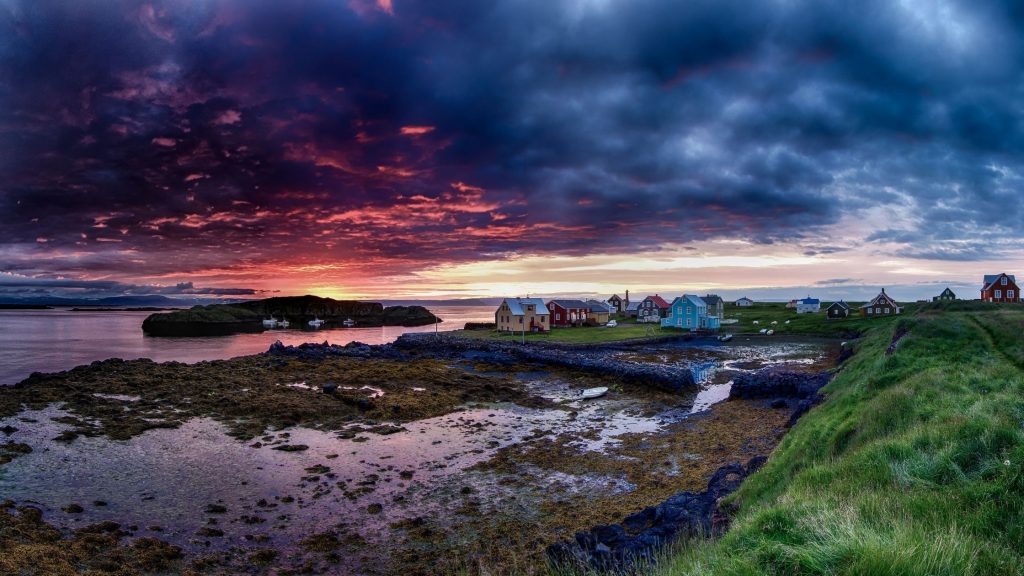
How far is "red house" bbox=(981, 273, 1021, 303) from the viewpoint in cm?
7281

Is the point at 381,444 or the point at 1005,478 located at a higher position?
the point at 1005,478

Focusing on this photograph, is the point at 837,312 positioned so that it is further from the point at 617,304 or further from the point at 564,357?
the point at 564,357

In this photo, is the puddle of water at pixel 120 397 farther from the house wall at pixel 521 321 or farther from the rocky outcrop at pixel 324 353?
the house wall at pixel 521 321

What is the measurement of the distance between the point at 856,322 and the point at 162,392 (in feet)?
281

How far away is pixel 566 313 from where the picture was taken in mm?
83938

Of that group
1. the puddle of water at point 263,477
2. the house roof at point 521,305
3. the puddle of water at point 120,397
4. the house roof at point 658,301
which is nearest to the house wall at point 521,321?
the house roof at point 521,305

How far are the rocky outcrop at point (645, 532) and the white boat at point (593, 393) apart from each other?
54.5ft

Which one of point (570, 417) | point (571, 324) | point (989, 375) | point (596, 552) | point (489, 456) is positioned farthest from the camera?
point (571, 324)

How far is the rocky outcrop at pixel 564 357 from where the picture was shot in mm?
32522

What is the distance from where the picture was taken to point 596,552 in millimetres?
9266

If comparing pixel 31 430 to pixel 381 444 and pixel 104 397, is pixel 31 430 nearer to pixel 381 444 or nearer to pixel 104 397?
pixel 104 397

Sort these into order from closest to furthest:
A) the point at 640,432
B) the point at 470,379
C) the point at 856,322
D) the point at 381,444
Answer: the point at 381,444
the point at 640,432
the point at 470,379
the point at 856,322

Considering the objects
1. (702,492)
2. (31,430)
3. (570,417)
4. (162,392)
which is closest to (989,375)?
(702,492)

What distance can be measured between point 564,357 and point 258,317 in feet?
449
